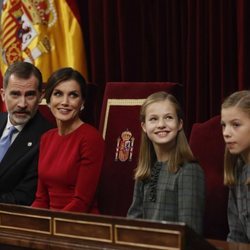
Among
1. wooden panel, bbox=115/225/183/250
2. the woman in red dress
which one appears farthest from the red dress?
wooden panel, bbox=115/225/183/250

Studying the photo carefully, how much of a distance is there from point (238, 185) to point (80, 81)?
2.53 feet

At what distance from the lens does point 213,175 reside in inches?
92.0

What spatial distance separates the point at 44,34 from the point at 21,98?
112 centimetres

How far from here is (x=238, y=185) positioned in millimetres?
2088

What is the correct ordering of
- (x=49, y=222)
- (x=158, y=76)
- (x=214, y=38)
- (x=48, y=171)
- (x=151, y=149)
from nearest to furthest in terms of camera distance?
(x=49, y=222) → (x=151, y=149) → (x=48, y=171) → (x=214, y=38) → (x=158, y=76)

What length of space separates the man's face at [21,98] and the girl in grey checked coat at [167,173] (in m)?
0.63

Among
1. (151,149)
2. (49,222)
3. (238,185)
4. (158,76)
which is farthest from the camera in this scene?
(158,76)

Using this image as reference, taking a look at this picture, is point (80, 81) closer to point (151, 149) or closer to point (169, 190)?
point (151, 149)

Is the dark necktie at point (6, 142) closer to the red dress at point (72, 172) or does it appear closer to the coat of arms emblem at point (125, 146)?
the red dress at point (72, 172)

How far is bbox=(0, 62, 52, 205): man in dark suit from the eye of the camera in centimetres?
255

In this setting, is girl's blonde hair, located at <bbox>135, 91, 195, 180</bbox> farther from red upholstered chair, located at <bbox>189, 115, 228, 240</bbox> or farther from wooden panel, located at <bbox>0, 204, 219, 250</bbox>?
wooden panel, located at <bbox>0, 204, 219, 250</bbox>

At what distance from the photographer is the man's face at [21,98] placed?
2635 mm

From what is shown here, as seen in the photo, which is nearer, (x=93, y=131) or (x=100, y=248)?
(x=100, y=248)

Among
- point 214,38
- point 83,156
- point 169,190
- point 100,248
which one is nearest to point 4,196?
point 83,156
